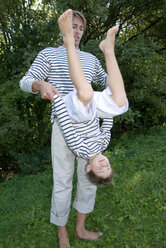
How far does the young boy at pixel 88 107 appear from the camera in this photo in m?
2.02

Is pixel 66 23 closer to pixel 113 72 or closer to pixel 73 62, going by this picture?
pixel 73 62

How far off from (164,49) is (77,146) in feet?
21.6

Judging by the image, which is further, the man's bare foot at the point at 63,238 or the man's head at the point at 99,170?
the man's bare foot at the point at 63,238

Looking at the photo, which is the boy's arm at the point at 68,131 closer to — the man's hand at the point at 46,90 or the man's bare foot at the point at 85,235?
the man's hand at the point at 46,90

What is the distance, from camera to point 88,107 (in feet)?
7.23

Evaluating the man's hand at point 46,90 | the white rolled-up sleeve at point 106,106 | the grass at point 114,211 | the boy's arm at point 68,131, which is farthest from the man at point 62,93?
the grass at point 114,211

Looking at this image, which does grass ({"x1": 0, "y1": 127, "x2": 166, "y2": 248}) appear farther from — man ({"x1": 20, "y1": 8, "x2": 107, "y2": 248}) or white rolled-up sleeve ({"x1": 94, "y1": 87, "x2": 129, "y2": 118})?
white rolled-up sleeve ({"x1": 94, "y1": 87, "x2": 129, "y2": 118})

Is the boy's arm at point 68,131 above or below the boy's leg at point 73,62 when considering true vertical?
below

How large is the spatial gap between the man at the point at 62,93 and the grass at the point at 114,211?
0.48 meters

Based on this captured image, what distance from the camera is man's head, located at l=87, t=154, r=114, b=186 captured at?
2365 mm

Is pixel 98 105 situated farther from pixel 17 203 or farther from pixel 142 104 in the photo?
pixel 142 104

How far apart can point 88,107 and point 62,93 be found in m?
0.32

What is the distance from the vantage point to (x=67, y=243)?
9.11 ft

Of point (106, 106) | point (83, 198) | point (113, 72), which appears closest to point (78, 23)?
point (113, 72)
